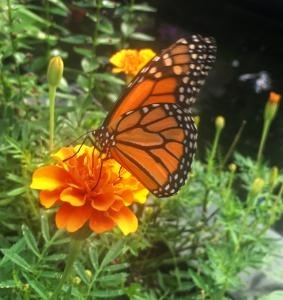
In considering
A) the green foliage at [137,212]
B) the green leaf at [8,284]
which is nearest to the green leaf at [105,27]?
the green foliage at [137,212]

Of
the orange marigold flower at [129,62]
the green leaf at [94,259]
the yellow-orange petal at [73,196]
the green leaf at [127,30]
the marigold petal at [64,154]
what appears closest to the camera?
the yellow-orange petal at [73,196]

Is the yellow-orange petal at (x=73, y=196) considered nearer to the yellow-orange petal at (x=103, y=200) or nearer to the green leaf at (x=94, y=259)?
the yellow-orange petal at (x=103, y=200)

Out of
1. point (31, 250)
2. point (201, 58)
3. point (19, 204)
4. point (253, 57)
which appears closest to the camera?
point (31, 250)

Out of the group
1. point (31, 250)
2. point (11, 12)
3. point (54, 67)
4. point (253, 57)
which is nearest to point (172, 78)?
point (54, 67)

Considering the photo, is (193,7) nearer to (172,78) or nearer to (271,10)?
(271,10)

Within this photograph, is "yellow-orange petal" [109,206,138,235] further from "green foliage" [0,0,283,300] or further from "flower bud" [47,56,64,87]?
"flower bud" [47,56,64,87]

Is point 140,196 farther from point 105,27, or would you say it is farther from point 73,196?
point 105,27

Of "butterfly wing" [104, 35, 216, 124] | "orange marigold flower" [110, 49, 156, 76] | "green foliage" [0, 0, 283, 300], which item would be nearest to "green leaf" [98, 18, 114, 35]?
"green foliage" [0, 0, 283, 300]
